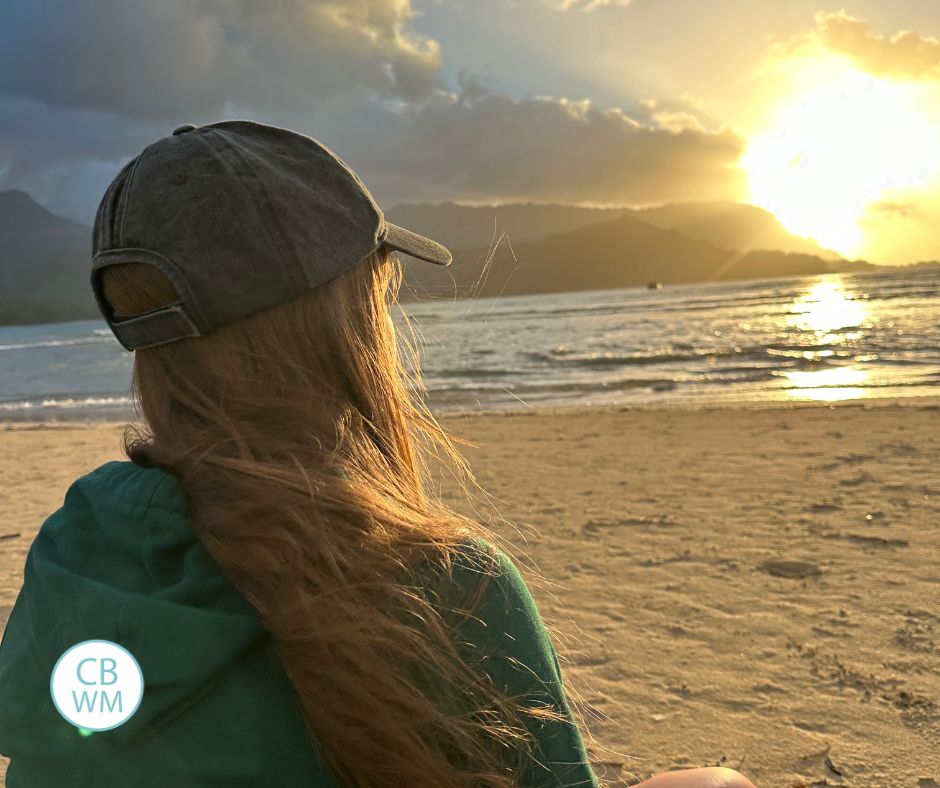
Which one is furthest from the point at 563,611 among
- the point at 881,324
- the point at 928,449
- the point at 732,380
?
the point at 881,324

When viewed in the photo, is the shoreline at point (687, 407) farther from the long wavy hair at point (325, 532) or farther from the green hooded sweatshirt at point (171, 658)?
the green hooded sweatshirt at point (171, 658)

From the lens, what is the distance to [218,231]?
102cm

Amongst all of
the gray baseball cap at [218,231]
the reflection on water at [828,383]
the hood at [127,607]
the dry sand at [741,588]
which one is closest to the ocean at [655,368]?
the reflection on water at [828,383]

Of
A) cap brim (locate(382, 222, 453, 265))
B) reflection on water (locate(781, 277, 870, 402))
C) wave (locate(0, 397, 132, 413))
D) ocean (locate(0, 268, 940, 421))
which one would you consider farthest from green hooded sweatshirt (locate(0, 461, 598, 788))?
wave (locate(0, 397, 132, 413))

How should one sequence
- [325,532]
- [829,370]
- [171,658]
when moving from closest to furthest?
[171,658], [325,532], [829,370]

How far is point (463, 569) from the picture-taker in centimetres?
91

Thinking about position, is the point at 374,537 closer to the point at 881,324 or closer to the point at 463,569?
the point at 463,569

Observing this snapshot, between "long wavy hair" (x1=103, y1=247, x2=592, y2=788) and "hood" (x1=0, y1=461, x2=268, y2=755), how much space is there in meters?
0.04

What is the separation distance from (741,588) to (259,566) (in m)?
3.61

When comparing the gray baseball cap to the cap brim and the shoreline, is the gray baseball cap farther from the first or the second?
the shoreline

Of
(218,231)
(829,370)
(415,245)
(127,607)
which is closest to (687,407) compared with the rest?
(829,370)

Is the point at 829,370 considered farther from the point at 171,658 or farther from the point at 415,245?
the point at 171,658

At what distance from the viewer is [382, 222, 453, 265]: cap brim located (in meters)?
1.24

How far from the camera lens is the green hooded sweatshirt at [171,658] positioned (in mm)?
852
